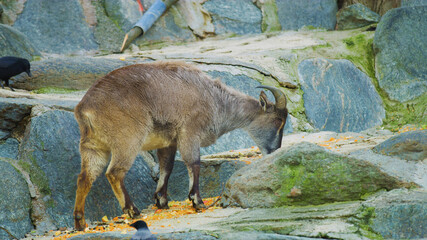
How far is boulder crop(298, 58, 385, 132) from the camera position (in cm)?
942

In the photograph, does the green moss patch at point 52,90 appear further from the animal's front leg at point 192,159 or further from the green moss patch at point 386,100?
the green moss patch at point 386,100

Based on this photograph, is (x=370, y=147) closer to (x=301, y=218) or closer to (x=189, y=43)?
(x=301, y=218)

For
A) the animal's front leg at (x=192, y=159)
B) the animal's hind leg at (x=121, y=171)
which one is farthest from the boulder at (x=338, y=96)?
the animal's hind leg at (x=121, y=171)

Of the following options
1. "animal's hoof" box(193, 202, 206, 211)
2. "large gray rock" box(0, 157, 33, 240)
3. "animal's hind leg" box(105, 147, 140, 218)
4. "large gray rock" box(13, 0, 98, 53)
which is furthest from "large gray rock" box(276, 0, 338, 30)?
"large gray rock" box(0, 157, 33, 240)

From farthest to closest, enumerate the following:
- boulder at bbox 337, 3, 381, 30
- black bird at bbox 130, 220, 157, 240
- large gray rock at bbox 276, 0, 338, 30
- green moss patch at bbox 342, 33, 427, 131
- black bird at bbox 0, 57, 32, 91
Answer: large gray rock at bbox 276, 0, 338, 30
boulder at bbox 337, 3, 381, 30
green moss patch at bbox 342, 33, 427, 131
black bird at bbox 0, 57, 32, 91
black bird at bbox 130, 220, 157, 240

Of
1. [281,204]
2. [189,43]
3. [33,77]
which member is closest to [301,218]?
[281,204]

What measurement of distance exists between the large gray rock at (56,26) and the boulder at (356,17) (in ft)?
16.8

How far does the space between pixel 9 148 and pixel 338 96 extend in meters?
5.81

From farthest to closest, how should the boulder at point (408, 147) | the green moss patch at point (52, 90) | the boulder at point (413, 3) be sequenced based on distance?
the boulder at point (413, 3) < the green moss patch at point (52, 90) < the boulder at point (408, 147)

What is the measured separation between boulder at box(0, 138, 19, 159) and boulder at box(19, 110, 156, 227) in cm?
13

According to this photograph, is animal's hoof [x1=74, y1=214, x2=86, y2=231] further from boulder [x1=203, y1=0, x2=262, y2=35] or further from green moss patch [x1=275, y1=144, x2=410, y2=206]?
boulder [x1=203, y1=0, x2=262, y2=35]

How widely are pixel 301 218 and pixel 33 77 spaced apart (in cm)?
524

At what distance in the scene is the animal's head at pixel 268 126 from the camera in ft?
23.2

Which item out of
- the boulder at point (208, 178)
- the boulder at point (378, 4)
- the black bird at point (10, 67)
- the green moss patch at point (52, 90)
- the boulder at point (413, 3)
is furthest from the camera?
the boulder at point (378, 4)
